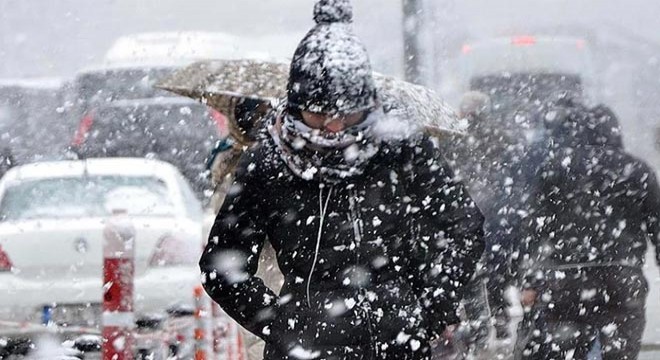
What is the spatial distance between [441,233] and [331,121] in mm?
495

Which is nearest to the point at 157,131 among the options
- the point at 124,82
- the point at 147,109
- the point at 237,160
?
the point at 147,109

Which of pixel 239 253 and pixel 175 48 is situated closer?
pixel 239 253

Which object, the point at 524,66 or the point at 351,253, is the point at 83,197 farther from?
the point at 524,66

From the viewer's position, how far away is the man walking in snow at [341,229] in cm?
446

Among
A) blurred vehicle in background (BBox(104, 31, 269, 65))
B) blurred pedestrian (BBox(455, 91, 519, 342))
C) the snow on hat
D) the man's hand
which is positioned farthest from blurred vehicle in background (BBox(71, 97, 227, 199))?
the snow on hat

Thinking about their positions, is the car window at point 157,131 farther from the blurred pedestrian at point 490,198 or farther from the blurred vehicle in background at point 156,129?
the blurred pedestrian at point 490,198

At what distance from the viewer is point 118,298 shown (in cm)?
691

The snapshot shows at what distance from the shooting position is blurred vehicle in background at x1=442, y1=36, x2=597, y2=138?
25953 mm

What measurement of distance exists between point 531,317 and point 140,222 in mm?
4290

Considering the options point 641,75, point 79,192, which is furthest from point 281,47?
point 641,75

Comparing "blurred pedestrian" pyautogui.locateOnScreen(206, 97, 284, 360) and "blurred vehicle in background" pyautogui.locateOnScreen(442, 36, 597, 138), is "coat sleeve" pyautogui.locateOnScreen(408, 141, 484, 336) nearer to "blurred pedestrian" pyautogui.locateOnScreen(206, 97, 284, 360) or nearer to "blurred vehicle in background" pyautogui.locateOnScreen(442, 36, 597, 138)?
"blurred pedestrian" pyautogui.locateOnScreen(206, 97, 284, 360)

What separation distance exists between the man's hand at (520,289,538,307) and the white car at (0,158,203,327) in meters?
3.88

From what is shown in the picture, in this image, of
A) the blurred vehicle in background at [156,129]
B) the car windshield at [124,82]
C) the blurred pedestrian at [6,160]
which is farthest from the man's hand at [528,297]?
the blurred pedestrian at [6,160]

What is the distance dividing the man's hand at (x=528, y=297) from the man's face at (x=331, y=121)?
220 centimetres
